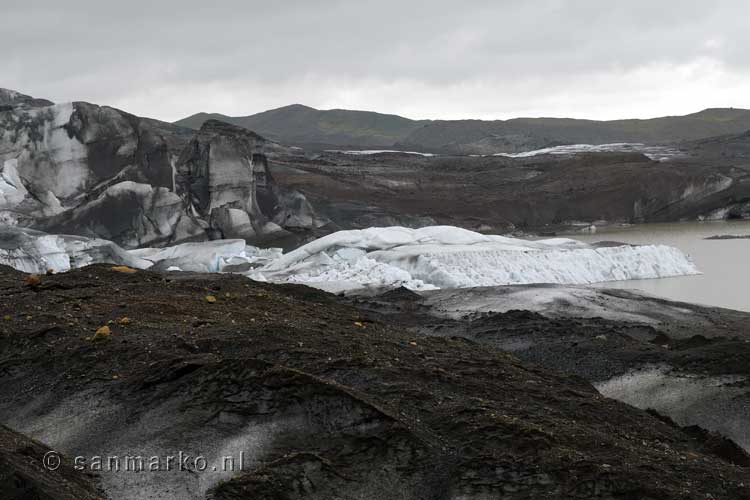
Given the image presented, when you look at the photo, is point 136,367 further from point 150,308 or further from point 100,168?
point 100,168

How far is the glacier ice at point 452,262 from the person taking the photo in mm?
26094

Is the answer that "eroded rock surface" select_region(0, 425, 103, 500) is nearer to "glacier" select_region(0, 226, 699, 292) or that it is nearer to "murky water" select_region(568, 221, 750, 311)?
"glacier" select_region(0, 226, 699, 292)

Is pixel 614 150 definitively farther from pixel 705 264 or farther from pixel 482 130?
pixel 705 264

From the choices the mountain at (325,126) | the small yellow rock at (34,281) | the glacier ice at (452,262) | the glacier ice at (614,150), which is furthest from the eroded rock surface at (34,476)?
the mountain at (325,126)

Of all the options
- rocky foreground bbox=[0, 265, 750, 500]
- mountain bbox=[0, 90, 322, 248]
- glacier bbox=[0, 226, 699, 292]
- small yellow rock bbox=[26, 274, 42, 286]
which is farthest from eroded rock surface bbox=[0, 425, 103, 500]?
mountain bbox=[0, 90, 322, 248]

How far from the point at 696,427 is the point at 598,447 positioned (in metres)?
2.95

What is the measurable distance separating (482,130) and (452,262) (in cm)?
13598

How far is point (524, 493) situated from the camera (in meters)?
7.24

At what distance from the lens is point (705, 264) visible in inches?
1238

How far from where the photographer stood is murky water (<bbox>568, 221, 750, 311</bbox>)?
949 inches

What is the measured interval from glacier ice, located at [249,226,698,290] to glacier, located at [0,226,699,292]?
3 cm

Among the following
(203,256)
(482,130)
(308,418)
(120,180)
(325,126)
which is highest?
(325,126)

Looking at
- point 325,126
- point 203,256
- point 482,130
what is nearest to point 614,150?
point 482,130

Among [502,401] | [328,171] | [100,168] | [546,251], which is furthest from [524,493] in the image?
[328,171]
